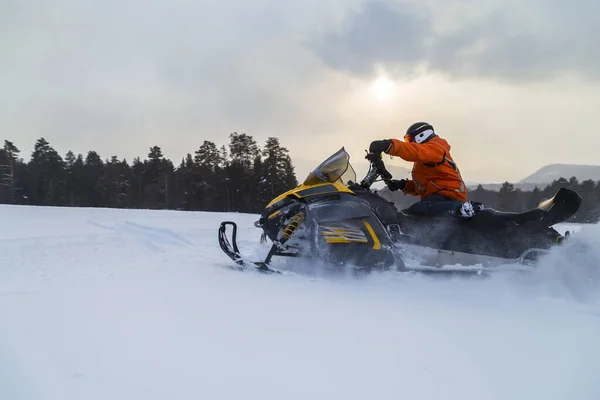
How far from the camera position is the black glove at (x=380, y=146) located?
375 centimetres

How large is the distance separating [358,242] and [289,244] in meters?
0.72

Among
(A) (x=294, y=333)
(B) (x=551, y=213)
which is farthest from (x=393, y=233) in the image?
(A) (x=294, y=333)

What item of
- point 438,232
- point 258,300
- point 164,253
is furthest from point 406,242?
point 164,253

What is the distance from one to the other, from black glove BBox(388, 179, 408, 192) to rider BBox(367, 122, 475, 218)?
1.74ft

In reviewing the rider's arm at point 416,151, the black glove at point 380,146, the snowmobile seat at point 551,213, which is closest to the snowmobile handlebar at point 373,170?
the black glove at point 380,146

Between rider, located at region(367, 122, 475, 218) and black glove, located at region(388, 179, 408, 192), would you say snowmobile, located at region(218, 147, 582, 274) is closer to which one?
rider, located at region(367, 122, 475, 218)

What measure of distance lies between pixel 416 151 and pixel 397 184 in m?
1.19

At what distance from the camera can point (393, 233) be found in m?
3.78

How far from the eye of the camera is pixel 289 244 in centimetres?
384

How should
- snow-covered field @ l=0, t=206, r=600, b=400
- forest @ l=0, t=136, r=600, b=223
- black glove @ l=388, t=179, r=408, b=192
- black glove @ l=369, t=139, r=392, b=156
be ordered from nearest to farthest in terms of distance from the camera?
1. snow-covered field @ l=0, t=206, r=600, b=400
2. black glove @ l=369, t=139, r=392, b=156
3. black glove @ l=388, t=179, r=408, b=192
4. forest @ l=0, t=136, r=600, b=223

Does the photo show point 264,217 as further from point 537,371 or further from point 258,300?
point 537,371

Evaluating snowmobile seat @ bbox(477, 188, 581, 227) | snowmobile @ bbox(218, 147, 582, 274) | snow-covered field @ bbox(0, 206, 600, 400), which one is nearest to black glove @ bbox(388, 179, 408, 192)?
snowmobile @ bbox(218, 147, 582, 274)

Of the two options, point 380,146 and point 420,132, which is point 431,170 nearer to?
point 420,132

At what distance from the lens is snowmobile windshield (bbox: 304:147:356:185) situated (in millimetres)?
3773
